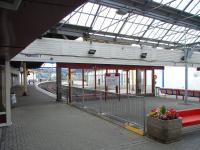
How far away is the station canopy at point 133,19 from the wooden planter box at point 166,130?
9529 millimetres

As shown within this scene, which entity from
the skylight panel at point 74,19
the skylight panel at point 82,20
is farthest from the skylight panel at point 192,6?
the skylight panel at point 74,19

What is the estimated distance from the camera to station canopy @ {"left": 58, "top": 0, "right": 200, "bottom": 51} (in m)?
16.0

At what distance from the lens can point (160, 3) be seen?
16.4 meters

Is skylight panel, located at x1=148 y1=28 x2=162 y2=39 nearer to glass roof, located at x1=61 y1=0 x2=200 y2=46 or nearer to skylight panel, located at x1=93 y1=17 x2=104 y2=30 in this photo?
glass roof, located at x1=61 y1=0 x2=200 y2=46

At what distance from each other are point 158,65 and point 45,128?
12129mm

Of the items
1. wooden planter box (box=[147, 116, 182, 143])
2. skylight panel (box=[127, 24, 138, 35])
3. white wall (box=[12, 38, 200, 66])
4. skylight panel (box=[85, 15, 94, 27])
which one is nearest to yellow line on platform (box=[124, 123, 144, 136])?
wooden planter box (box=[147, 116, 182, 143])

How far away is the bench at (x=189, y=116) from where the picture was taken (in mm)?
7064

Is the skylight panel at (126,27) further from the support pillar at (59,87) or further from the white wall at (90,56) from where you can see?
the support pillar at (59,87)

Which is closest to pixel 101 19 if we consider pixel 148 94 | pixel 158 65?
pixel 158 65

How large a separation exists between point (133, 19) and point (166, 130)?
14.6 meters

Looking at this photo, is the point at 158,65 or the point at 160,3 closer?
the point at 160,3

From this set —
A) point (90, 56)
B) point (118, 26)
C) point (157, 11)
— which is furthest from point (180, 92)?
point (90, 56)

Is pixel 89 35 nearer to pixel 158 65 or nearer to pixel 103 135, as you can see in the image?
pixel 158 65

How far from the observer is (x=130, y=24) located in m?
19.9
